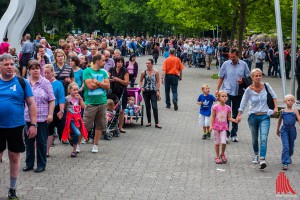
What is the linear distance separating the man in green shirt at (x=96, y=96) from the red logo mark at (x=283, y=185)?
11.2 feet

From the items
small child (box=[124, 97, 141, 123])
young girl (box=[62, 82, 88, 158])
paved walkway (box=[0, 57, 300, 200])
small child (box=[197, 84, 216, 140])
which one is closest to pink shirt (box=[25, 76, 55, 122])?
paved walkway (box=[0, 57, 300, 200])

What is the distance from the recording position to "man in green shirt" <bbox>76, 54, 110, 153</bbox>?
11680 mm

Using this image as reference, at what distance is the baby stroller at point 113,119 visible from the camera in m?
13.6

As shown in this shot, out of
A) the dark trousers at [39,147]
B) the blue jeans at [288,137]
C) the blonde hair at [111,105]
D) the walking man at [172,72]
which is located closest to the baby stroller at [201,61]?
the walking man at [172,72]

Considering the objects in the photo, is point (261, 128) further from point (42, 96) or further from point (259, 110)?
point (42, 96)

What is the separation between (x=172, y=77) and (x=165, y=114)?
1.58 metres

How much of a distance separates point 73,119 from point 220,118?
251 centimetres

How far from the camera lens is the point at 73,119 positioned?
447 inches

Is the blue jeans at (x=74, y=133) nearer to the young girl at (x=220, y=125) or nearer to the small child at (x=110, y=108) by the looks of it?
the young girl at (x=220, y=125)

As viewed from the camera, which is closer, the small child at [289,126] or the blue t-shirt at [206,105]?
the small child at [289,126]

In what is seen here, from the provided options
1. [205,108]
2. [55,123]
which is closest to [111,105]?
[205,108]

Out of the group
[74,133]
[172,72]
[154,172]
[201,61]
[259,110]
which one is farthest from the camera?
[201,61]

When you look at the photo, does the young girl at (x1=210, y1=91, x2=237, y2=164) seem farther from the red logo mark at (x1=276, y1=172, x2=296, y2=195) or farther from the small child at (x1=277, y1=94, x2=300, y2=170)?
the red logo mark at (x1=276, y1=172, x2=296, y2=195)

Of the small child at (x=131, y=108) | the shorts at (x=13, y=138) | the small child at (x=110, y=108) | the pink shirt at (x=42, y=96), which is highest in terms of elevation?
the pink shirt at (x=42, y=96)
